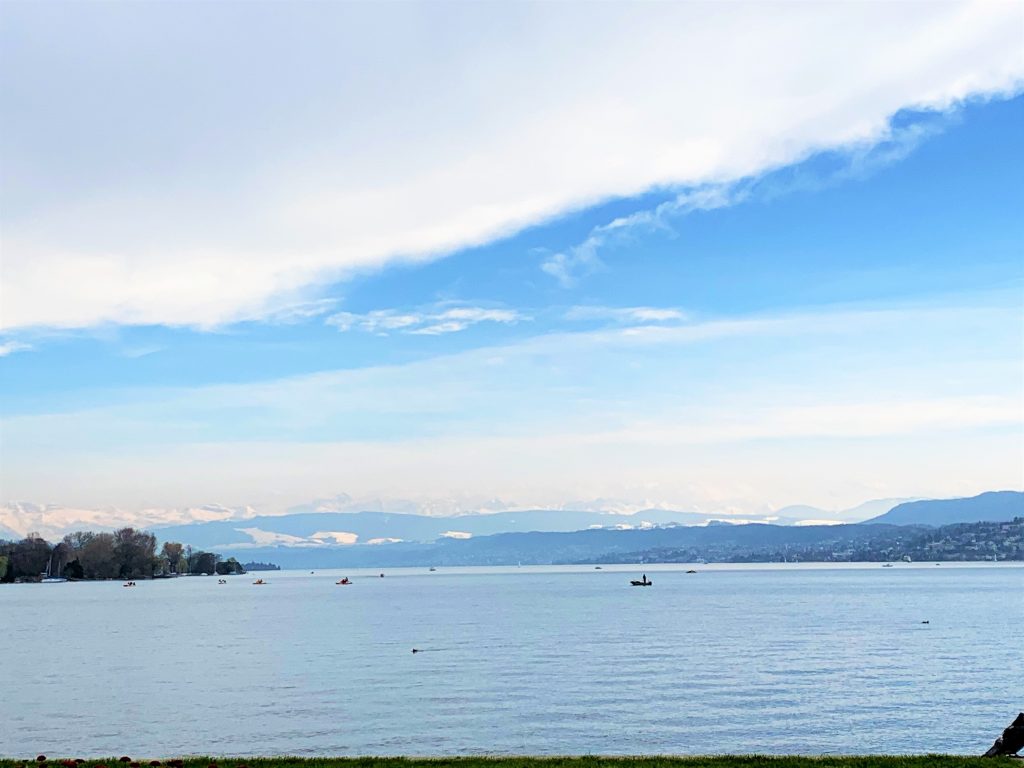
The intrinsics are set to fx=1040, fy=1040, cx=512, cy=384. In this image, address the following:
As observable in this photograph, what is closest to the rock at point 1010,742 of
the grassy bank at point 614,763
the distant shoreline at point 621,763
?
the distant shoreline at point 621,763

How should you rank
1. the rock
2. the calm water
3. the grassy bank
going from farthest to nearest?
1. the calm water
2. the rock
3. the grassy bank

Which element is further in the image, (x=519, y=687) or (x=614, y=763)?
(x=519, y=687)

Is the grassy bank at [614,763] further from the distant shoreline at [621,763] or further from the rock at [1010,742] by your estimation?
the rock at [1010,742]

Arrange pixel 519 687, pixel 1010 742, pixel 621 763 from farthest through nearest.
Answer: pixel 519 687
pixel 621 763
pixel 1010 742

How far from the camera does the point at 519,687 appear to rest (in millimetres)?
54438

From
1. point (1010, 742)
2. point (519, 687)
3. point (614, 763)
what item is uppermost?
point (1010, 742)

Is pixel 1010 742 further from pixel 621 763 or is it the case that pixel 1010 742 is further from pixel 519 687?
pixel 519 687

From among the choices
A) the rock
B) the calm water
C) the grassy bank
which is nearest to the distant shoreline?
the grassy bank

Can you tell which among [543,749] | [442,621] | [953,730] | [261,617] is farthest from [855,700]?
[261,617]

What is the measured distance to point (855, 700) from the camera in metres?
48.6

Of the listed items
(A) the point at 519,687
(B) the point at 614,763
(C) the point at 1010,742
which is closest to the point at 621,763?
(B) the point at 614,763

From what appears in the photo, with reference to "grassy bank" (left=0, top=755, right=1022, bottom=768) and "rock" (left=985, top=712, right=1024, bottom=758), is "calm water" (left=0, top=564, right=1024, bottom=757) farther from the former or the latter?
"rock" (left=985, top=712, right=1024, bottom=758)

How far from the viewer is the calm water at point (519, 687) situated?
39.8 m

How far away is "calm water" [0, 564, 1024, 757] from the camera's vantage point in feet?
130
